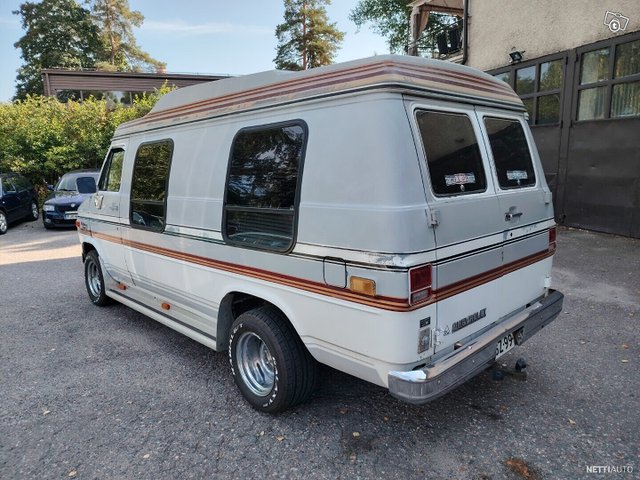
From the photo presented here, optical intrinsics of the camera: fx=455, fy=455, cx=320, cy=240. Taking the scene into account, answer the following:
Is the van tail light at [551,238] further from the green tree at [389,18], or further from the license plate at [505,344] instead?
the green tree at [389,18]

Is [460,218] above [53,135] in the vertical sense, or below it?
below

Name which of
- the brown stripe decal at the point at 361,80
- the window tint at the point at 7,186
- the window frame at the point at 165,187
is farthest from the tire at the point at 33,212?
the brown stripe decal at the point at 361,80

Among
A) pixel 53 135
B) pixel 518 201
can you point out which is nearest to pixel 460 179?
pixel 518 201

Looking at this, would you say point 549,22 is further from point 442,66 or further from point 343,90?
point 343,90

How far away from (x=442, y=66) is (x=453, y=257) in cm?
127

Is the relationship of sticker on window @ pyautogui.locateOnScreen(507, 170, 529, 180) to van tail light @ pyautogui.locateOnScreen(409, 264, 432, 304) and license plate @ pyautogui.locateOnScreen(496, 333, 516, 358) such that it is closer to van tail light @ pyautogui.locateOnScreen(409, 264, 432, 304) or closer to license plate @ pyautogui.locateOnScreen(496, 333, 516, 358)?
license plate @ pyautogui.locateOnScreen(496, 333, 516, 358)

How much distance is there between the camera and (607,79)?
31.3 ft

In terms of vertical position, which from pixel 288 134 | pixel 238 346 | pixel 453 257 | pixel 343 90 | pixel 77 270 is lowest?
pixel 77 270

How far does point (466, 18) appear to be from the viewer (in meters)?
12.9

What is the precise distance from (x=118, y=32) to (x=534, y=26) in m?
37.4

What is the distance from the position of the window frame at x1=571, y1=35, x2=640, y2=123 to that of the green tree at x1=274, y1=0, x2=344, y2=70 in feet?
82.6

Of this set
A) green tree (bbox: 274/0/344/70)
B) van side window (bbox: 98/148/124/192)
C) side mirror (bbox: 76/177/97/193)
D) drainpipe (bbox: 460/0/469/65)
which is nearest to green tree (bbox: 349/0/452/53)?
green tree (bbox: 274/0/344/70)

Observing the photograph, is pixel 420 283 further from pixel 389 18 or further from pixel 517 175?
pixel 389 18

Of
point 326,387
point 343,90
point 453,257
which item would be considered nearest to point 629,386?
point 453,257
